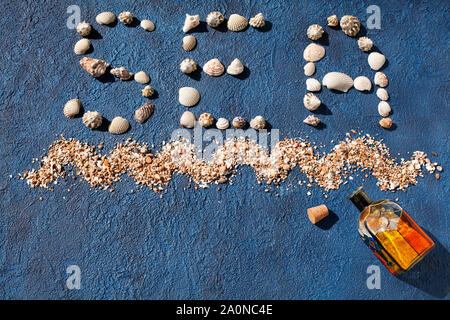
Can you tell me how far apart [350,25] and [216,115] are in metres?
0.61

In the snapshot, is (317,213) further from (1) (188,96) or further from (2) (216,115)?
(1) (188,96)

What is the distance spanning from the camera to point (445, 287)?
139cm

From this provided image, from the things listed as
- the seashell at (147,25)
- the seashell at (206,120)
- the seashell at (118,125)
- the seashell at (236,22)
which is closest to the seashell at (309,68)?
the seashell at (236,22)

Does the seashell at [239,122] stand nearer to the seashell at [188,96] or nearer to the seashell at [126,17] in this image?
the seashell at [188,96]

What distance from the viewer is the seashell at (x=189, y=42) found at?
1.43 metres

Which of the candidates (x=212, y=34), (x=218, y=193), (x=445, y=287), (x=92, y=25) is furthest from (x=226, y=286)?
(x=92, y=25)

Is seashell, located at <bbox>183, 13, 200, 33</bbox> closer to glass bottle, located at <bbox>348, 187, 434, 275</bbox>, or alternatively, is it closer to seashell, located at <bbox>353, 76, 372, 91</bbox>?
seashell, located at <bbox>353, 76, 372, 91</bbox>

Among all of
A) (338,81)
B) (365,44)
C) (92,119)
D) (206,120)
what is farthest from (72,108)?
(365,44)

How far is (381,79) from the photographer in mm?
1445

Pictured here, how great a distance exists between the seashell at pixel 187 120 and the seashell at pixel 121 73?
26cm

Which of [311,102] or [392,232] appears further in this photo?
[311,102]

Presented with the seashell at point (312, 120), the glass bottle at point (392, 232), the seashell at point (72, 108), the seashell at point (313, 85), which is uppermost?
the seashell at point (313, 85)

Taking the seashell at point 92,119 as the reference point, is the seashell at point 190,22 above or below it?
above

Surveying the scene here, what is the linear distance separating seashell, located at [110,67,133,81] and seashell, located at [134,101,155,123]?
13 cm
